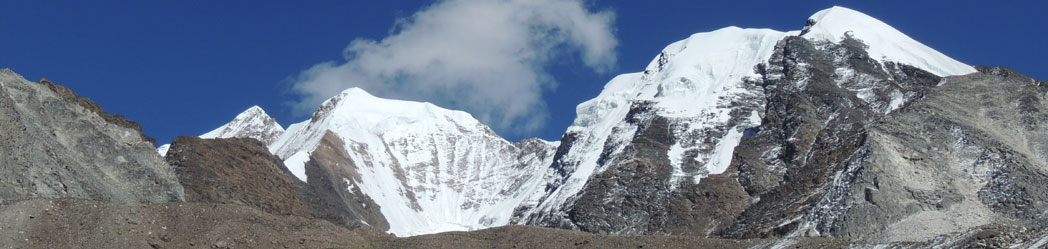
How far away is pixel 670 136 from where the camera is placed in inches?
6314

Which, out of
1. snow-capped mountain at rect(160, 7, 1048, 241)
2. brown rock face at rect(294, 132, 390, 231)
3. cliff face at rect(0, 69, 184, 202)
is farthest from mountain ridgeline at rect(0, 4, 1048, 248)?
brown rock face at rect(294, 132, 390, 231)

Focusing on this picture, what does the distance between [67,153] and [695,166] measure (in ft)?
253

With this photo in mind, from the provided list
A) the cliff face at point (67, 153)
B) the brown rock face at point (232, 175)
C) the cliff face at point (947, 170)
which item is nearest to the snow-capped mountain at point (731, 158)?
the cliff face at point (947, 170)

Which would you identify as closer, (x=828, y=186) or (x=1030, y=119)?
(x=828, y=186)

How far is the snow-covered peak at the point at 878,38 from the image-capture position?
159 meters

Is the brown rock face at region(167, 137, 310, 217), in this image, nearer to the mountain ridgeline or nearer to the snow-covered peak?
the mountain ridgeline

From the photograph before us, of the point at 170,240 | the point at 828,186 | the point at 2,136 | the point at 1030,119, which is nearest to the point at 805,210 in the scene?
the point at 828,186

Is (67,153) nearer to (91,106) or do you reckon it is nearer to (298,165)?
(91,106)

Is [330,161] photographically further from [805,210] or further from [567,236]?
[567,236]

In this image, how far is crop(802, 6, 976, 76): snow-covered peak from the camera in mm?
159375

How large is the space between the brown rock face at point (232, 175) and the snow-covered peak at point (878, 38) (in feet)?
244

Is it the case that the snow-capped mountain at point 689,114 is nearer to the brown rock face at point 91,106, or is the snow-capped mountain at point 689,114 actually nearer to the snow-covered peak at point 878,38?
the snow-covered peak at point 878,38

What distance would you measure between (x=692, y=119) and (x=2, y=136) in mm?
94743

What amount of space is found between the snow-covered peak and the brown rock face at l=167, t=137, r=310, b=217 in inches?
2933
